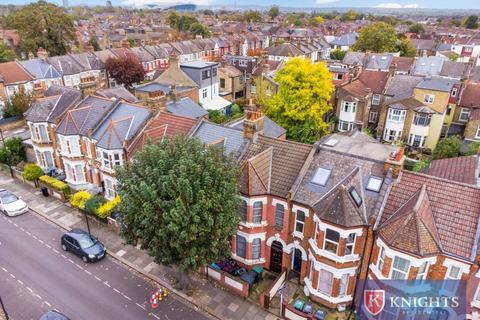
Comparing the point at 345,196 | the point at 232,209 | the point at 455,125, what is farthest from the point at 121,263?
the point at 455,125

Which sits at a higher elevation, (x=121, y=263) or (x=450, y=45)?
A: (x=450, y=45)

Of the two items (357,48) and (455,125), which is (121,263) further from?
(357,48)

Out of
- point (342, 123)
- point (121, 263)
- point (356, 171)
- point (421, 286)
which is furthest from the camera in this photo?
point (342, 123)

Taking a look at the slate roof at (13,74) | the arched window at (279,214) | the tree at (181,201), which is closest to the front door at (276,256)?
the arched window at (279,214)

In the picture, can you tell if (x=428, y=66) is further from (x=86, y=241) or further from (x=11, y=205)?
(x=11, y=205)

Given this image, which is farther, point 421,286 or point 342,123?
point 342,123

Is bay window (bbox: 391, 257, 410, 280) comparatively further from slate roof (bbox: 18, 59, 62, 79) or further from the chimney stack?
slate roof (bbox: 18, 59, 62, 79)

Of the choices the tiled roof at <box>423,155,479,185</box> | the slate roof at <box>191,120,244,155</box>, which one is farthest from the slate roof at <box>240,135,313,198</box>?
the tiled roof at <box>423,155,479,185</box>
